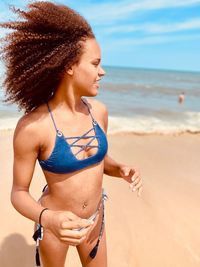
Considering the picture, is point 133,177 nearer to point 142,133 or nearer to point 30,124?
point 30,124

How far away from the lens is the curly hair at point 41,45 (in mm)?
1709

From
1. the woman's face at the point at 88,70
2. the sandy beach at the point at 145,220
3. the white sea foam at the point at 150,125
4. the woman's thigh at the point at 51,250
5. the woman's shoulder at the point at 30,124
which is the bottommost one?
the white sea foam at the point at 150,125

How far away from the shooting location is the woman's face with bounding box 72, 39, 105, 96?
175cm

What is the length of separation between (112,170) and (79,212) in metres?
0.32

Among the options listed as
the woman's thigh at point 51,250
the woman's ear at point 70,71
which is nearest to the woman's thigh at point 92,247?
the woman's thigh at point 51,250

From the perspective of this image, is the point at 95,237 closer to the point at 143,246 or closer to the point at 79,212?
the point at 79,212

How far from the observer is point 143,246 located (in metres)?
3.39

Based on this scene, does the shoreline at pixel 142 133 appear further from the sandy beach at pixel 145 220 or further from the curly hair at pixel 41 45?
the curly hair at pixel 41 45

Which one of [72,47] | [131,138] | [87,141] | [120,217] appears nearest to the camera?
[72,47]

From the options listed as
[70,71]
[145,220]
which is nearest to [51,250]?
[70,71]

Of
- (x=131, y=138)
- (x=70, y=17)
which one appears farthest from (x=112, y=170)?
(x=131, y=138)

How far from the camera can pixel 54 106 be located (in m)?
1.83

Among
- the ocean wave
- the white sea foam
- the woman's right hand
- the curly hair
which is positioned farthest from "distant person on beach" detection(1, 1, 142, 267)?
the white sea foam

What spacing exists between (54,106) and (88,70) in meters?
0.24
